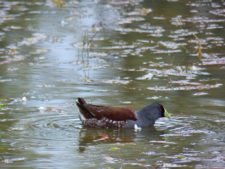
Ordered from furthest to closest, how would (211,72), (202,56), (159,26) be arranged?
(159,26)
(202,56)
(211,72)

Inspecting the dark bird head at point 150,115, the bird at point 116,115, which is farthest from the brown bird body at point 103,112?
the dark bird head at point 150,115

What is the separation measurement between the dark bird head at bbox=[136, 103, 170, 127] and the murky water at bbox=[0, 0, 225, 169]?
0.42ft

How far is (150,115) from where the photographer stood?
10.8 meters

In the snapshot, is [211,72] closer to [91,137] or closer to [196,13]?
[91,137]

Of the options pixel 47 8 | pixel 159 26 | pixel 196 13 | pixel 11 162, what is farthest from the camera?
pixel 47 8

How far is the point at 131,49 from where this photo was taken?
15844mm

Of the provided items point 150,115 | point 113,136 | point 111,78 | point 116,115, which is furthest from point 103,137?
point 111,78

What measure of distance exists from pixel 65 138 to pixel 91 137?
36 cm

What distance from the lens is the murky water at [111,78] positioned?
30.5 ft

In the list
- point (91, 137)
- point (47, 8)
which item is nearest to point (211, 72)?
point (91, 137)

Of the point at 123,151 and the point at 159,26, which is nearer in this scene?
the point at 123,151

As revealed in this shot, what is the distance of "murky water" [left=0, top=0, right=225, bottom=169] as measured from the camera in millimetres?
9305

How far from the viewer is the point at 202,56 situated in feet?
49.5

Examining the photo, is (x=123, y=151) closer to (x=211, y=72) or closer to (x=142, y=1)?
(x=211, y=72)
